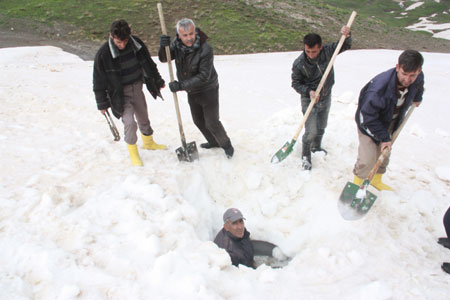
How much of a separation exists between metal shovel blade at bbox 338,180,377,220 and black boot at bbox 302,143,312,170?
88 centimetres

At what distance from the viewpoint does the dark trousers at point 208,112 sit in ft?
12.4

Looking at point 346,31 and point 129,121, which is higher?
point 346,31

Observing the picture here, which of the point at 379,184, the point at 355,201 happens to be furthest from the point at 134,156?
the point at 379,184

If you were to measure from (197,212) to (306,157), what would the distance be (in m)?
1.67

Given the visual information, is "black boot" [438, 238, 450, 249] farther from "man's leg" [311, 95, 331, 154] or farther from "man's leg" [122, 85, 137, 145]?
"man's leg" [122, 85, 137, 145]

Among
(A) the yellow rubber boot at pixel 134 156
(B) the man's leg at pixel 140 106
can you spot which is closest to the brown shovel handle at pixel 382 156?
(A) the yellow rubber boot at pixel 134 156

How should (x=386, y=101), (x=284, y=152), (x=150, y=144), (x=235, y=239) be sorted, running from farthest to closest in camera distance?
(x=150, y=144)
(x=284, y=152)
(x=235, y=239)
(x=386, y=101)

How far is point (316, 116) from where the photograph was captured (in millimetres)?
3865

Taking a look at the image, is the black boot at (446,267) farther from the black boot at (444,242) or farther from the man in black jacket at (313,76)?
the man in black jacket at (313,76)

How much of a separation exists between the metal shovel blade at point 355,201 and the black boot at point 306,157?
877mm

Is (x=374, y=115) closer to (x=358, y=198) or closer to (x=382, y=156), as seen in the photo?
(x=382, y=156)

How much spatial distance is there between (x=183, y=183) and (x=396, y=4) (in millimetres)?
65548

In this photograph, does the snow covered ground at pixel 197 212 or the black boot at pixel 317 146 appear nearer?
the snow covered ground at pixel 197 212

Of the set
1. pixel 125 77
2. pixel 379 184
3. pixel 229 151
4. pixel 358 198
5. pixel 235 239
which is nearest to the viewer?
pixel 358 198
